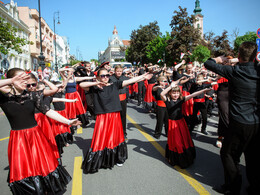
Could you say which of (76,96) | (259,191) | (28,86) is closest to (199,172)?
(259,191)

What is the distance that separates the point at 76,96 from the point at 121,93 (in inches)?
67.2

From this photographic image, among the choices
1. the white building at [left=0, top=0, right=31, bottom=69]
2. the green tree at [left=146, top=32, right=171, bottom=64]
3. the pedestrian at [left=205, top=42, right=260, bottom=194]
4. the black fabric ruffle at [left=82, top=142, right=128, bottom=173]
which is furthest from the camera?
→ the green tree at [left=146, top=32, right=171, bottom=64]

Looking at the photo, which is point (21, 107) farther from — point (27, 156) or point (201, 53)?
point (201, 53)

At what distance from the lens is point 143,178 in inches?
138

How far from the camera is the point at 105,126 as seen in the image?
393 cm

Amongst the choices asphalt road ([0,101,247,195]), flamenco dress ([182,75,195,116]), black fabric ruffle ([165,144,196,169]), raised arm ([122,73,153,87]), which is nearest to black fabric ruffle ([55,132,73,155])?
asphalt road ([0,101,247,195])

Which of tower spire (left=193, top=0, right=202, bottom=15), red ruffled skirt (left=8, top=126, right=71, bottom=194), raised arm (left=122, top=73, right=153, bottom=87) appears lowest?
red ruffled skirt (left=8, top=126, right=71, bottom=194)

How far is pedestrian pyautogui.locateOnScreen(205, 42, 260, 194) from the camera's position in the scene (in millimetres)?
2604

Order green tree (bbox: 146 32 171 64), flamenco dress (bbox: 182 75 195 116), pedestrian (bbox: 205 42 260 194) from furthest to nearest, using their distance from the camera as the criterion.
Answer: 1. green tree (bbox: 146 32 171 64)
2. flamenco dress (bbox: 182 75 195 116)
3. pedestrian (bbox: 205 42 260 194)

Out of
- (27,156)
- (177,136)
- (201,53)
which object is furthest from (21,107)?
(201,53)

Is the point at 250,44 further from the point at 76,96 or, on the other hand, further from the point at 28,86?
the point at 76,96

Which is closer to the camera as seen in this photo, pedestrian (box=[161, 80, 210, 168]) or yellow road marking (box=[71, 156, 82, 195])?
yellow road marking (box=[71, 156, 82, 195])

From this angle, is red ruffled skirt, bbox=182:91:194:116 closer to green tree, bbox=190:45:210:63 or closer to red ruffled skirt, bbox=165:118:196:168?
red ruffled skirt, bbox=165:118:196:168

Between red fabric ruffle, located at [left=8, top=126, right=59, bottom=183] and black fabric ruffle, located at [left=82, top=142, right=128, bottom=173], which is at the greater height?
red fabric ruffle, located at [left=8, top=126, right=59, bottom=183]
